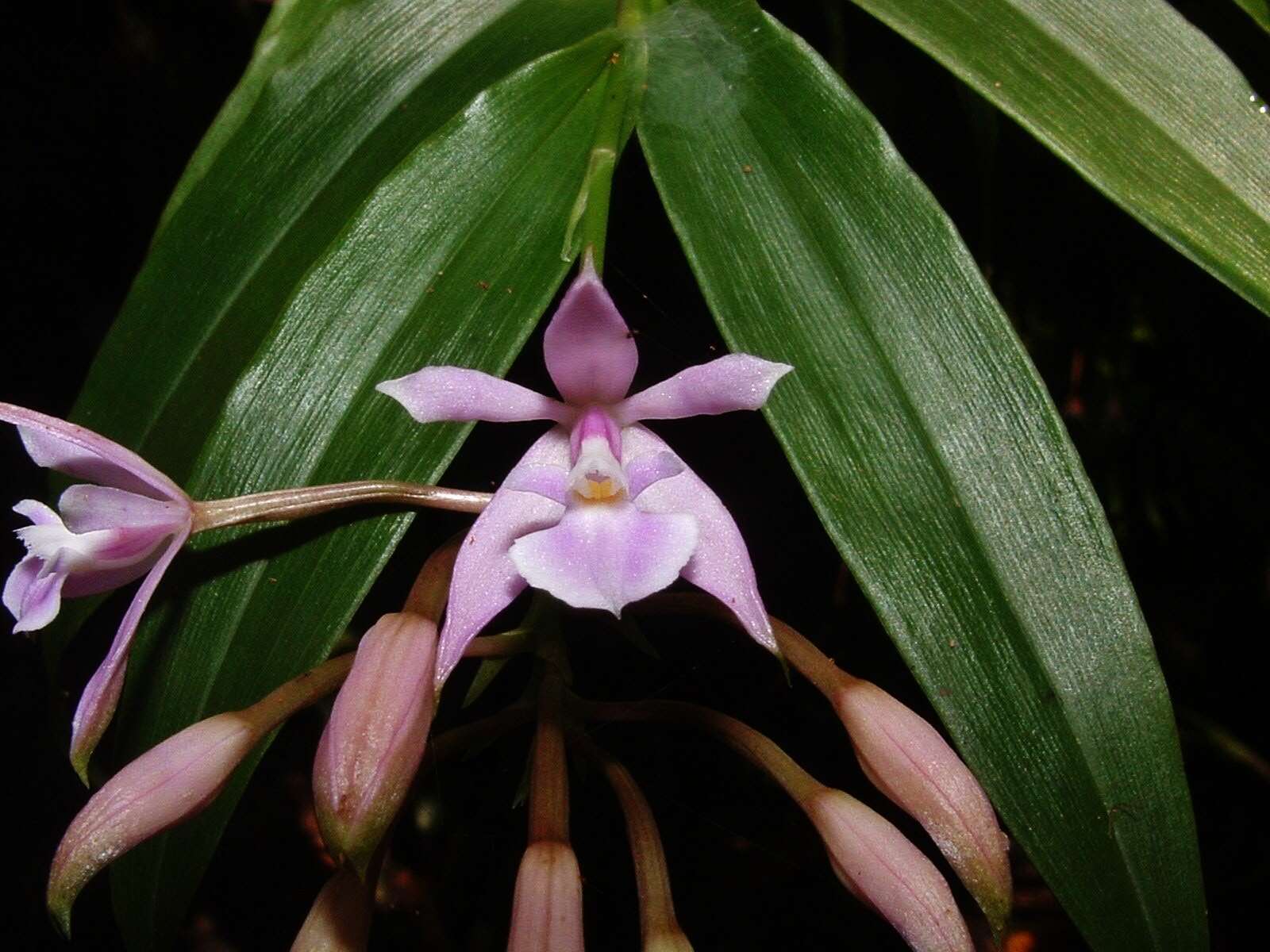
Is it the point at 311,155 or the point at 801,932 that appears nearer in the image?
the point at 311,155

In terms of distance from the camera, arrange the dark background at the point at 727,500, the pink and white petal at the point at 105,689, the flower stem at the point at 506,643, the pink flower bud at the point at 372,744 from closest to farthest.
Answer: the pink flower bud at the point at 372,744 < the pink and white petal at the point at 105,689 < the flower stem at the point at 506,643 < the dark background at the point at 727,500

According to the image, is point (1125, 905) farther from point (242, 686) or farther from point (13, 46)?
point (13, 46)

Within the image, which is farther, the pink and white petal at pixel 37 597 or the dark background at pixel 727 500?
the dark background at pixel 727 500

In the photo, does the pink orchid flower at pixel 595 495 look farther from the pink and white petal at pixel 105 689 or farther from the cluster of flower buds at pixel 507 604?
the pink and white petal at pixel 105 689

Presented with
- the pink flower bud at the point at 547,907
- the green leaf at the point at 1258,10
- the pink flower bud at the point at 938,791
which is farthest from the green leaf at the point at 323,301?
the green leaf at the point at 1258,10

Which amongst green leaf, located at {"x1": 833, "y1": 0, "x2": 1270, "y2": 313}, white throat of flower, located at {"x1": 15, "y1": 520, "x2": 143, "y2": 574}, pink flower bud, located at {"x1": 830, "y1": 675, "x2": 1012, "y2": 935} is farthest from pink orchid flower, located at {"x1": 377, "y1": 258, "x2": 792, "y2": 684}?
green leaf, located at {"x1": 833, "y1": 0, "x2": 1270, "y2": 313}

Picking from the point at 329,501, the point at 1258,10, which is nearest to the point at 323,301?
the point at 329,501

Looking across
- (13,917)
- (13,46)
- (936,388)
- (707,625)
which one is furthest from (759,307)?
(13,917)
